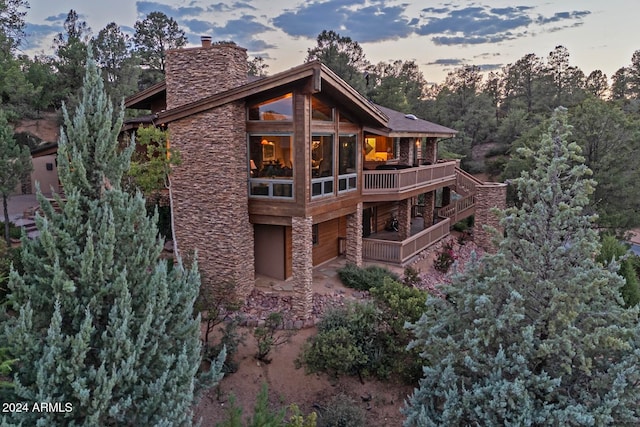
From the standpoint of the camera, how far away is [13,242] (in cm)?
1636

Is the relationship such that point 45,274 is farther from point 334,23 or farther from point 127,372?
point 334,23

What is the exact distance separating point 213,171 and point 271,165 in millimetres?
1875

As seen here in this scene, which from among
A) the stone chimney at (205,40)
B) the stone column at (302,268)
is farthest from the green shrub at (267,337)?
the stone chimney at (205,40)

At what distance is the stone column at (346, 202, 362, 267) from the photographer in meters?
16.7

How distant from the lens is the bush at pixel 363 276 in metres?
15.4

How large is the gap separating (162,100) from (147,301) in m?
13.5

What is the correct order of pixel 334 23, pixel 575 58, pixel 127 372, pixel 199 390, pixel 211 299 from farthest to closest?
pixel 575 58, pixel 334 23, pixel 211 299, pixel 199 390, pixel 127 372

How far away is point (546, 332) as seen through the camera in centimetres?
628

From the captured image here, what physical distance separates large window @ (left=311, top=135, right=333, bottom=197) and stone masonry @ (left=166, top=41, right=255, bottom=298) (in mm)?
2259

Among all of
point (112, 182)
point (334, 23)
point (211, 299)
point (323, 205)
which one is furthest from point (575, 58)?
point (112, 182)

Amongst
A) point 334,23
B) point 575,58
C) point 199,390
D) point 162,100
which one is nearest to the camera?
point 199,390

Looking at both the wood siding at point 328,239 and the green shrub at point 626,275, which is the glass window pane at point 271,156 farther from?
the green shrub at point 626,275

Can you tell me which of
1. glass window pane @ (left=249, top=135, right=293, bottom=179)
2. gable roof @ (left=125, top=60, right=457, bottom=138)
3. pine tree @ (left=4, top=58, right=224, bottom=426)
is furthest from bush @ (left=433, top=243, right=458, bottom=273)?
pine tree @ (left=4, top=58, right=224, bottom=426)

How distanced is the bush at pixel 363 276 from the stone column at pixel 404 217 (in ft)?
13.4
